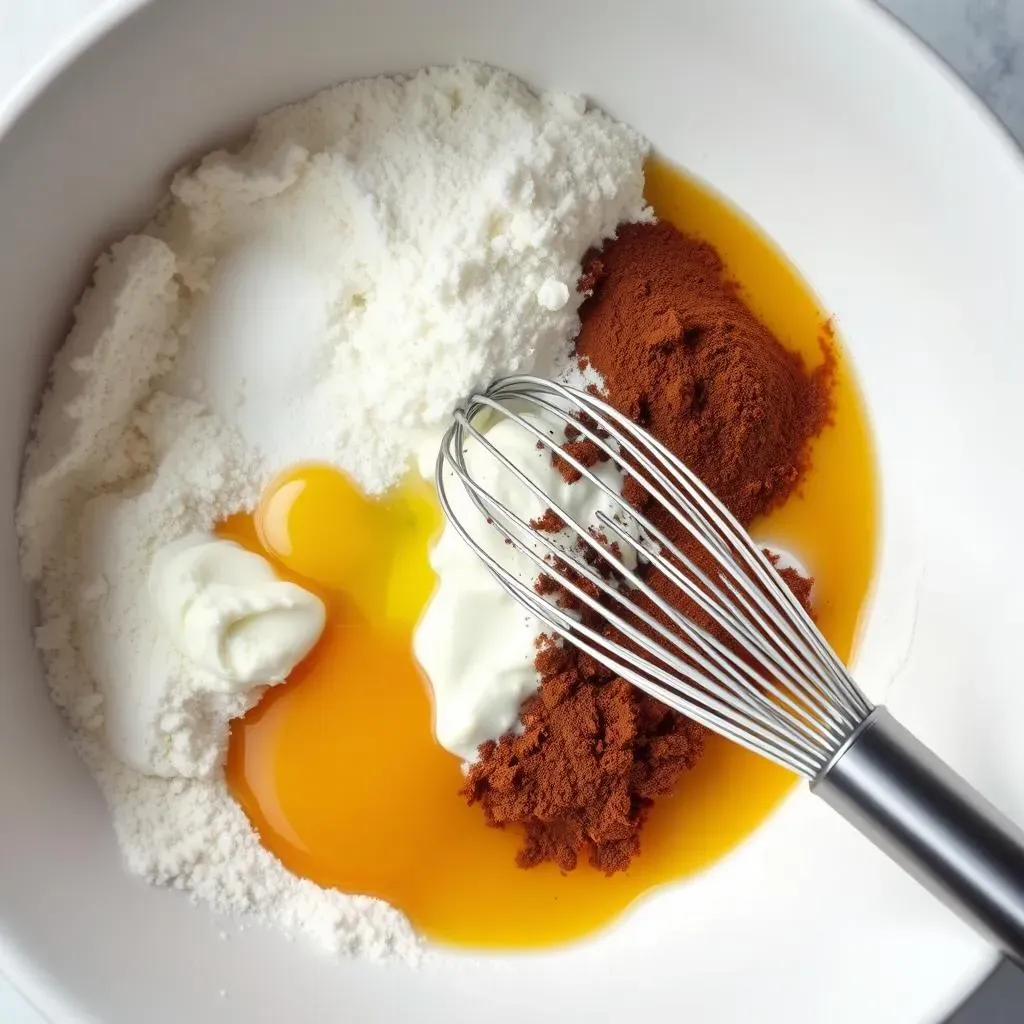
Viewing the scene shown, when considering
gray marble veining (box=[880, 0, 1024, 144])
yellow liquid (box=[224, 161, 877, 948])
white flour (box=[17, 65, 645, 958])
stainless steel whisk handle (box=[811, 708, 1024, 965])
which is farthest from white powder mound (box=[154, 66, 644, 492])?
stainless steel whisk handle (box=[811, 708, 1024, 965])

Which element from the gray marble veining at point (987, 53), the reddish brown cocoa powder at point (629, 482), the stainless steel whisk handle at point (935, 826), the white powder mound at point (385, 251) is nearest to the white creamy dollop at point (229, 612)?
the white powder mound at point (385, 251)

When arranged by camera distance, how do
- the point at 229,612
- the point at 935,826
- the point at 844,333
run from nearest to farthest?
the point at 935,826 → the point at 229,612 → the point at 844,333

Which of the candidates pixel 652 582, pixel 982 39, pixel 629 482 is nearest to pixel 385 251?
pixel 629 482

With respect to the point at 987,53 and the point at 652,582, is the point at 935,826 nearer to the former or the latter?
the point at 652,582

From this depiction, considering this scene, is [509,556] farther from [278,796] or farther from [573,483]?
[278,796]

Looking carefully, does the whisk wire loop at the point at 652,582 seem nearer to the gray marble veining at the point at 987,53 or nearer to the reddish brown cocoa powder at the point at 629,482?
the reddish brown cocoa powder at the point at 629,482
